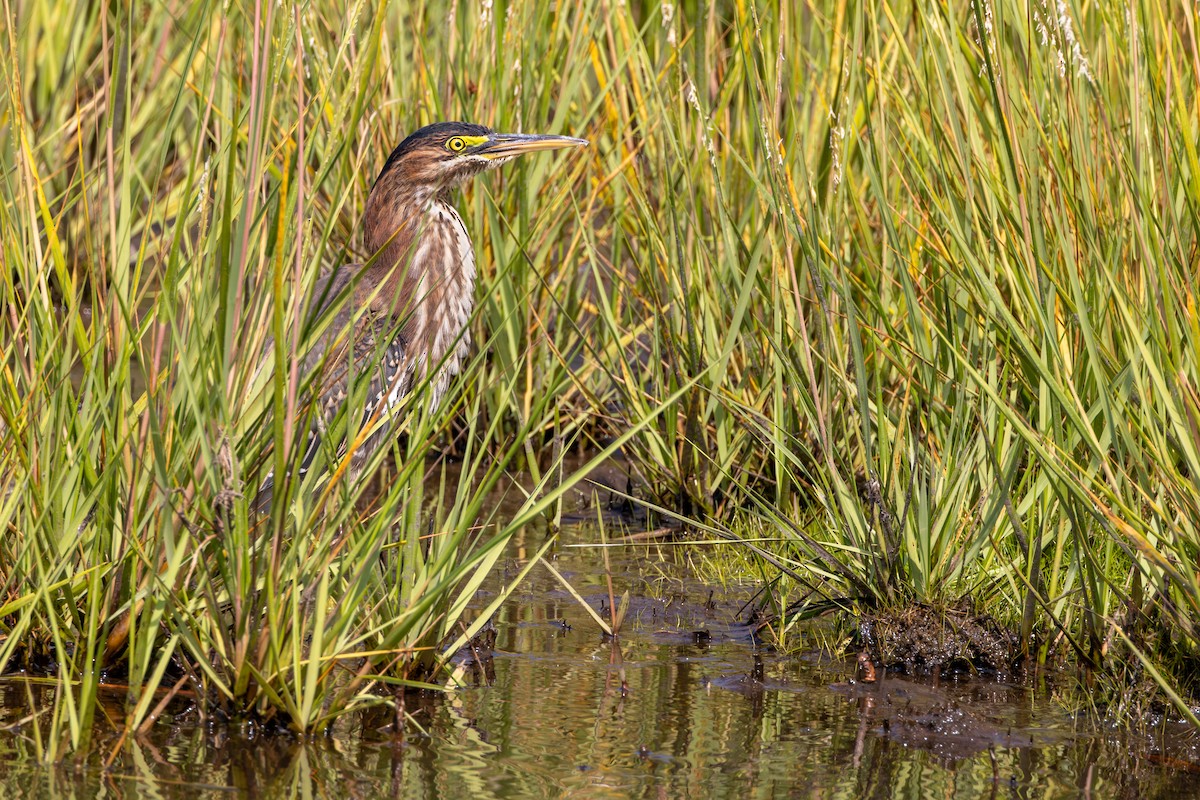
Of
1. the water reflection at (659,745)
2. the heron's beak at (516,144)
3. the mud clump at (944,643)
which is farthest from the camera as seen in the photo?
the heron's beak at (516,144)

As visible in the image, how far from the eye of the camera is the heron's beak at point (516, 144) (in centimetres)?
479

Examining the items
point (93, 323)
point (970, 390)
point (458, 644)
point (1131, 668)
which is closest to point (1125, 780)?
point (1131, 668)

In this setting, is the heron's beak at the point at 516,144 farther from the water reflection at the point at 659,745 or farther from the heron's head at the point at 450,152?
the water reflection at the point at 659,745

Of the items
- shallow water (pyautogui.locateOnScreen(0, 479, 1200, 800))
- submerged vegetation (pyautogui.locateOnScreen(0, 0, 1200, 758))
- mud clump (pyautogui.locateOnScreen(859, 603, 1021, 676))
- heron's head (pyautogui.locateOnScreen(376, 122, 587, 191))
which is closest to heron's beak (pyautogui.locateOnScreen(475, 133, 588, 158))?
heron's head (pyautogui.locateOnScreen(376, 122, 587, 191))

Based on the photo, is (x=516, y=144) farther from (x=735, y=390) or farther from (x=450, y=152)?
(x=735, y=390)

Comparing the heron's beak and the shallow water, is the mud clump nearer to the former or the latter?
the shallow water

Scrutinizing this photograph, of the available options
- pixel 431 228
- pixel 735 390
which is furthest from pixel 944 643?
pixel 431 228

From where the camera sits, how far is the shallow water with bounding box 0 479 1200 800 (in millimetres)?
2824

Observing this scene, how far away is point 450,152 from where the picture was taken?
4.89 metres

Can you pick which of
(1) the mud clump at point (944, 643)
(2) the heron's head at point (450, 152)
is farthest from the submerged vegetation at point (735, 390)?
(2) the heron's head at point (450, 152)

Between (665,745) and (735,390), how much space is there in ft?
6.03

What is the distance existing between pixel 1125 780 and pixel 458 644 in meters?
1.38

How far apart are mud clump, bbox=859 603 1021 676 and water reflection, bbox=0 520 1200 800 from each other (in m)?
0.06

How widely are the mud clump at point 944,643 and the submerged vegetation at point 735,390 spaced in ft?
0.15
